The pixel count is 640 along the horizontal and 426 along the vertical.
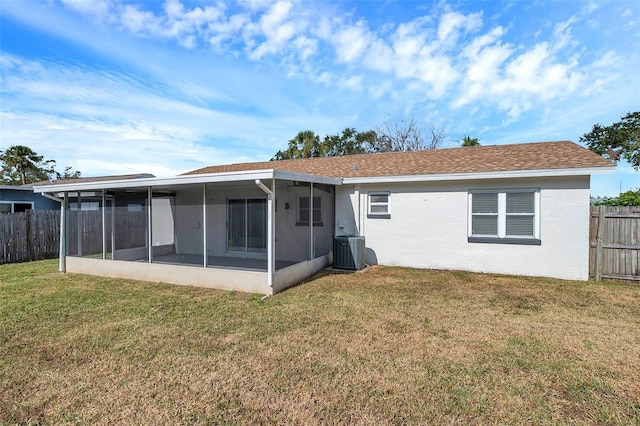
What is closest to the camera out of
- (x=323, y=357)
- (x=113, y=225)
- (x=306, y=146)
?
(x=323, y=357)

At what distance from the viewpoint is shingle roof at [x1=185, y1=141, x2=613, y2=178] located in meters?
8.12

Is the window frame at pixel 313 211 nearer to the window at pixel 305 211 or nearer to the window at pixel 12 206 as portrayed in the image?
the window at pixel 305 211

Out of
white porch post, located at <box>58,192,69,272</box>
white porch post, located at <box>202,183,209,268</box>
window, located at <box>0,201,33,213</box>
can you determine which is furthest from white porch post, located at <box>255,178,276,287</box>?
window, located at <box>0,201,33,213</box>

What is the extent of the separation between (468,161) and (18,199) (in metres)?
18.2

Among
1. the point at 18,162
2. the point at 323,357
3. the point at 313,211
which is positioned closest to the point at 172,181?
the point at 313,211

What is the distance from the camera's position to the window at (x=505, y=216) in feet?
27.1

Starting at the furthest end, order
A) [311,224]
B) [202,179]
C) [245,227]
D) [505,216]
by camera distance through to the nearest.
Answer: [311,224]
[505,216]
[245,227]
[202,179]

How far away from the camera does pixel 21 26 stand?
888 cm

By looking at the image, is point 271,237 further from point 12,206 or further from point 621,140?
point 621,140

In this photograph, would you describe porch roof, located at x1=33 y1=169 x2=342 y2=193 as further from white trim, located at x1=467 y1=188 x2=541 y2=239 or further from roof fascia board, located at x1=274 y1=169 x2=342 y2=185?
white trim, located at x1=467 y1=188 x2=541 y2=239

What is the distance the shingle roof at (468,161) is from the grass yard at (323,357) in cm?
329

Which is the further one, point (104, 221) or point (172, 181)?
point (104, 221)

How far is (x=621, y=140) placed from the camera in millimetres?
22906

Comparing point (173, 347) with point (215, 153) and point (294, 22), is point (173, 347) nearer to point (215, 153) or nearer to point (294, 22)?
point (294, 22)
